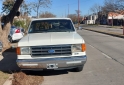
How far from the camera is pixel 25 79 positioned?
6660 mm

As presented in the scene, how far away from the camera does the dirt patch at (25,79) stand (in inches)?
250

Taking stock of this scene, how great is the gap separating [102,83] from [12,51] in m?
6.65

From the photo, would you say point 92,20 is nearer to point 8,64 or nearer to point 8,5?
point 8,5

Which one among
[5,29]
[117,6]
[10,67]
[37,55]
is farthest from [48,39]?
[117,6]

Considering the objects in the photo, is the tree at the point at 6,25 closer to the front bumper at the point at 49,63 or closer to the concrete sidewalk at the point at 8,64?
the concrete sidewalk at the point at 8,64

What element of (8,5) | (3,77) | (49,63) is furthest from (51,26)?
(8,5)

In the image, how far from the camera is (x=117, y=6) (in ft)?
157

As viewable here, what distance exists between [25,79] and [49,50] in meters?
1.04

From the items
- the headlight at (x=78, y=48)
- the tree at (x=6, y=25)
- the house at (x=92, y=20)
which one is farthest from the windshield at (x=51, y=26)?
the house at (x=92, y=20)

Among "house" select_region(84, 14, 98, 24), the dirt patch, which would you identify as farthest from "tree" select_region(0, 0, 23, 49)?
"house" select_region(84, 14, 98, 24)

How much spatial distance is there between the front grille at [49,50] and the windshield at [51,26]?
1.67m

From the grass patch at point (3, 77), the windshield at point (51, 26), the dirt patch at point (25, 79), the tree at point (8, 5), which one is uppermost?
the tree at point (8, 5)

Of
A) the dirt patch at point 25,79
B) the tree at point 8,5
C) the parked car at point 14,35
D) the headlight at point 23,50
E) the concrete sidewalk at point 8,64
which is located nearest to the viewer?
the dirt patch at point 25,79

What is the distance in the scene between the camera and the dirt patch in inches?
250
